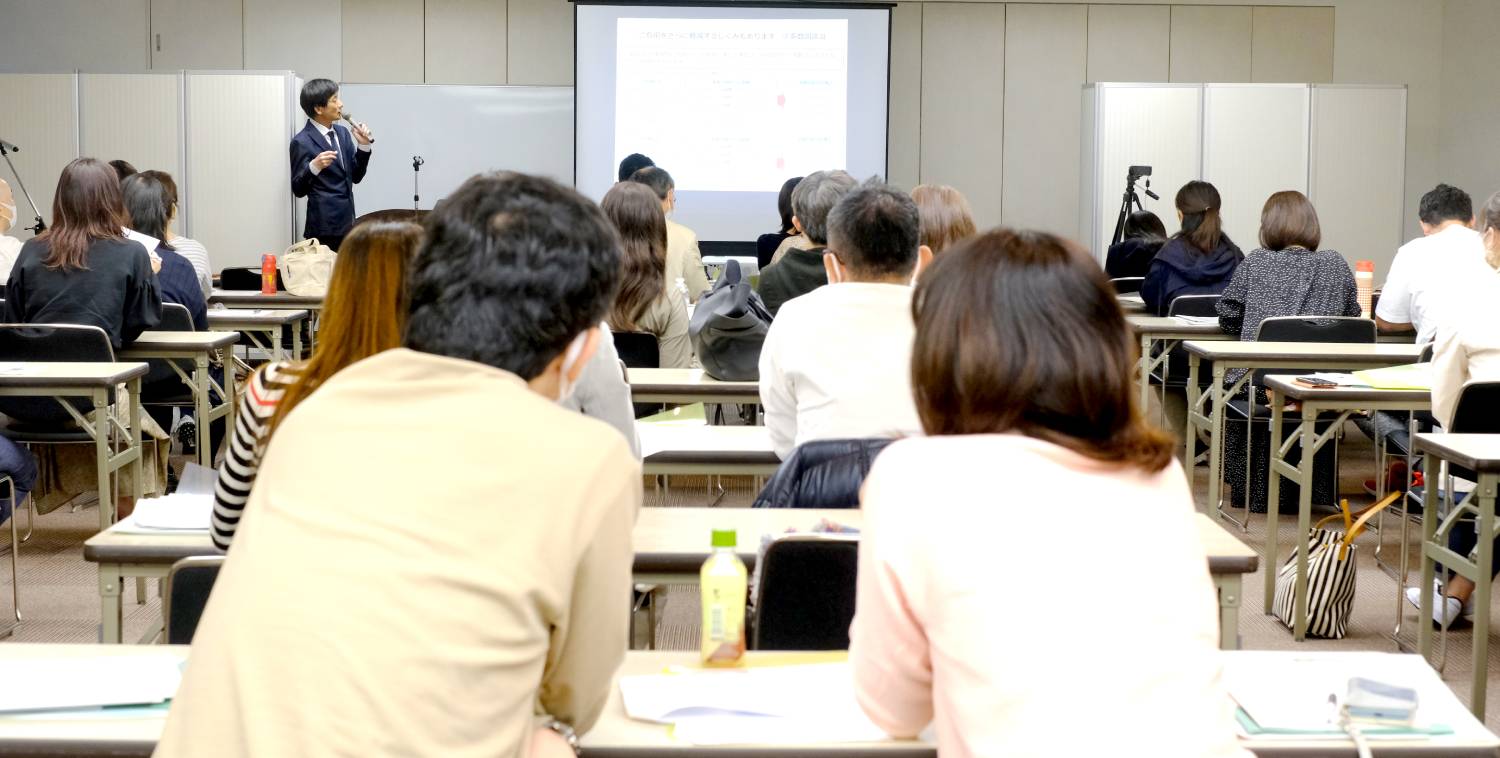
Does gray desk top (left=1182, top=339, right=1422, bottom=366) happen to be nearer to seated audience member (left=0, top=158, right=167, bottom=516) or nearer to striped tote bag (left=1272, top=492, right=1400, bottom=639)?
striped tote bag (left=1272, top=492, right=1400, bottom=639)

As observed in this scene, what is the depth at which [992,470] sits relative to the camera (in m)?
1.28

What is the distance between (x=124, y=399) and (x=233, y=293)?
2230mm

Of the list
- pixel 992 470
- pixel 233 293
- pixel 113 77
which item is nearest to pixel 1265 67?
pixel 233 293

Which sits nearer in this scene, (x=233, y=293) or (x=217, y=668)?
(x=217, y=668)

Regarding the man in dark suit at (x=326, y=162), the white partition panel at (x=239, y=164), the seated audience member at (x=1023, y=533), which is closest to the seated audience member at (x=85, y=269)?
the man in dark suit at (x=326, y=162)

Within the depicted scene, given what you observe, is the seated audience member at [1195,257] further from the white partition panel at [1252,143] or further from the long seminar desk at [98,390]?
the long seminar desk at [98,390]

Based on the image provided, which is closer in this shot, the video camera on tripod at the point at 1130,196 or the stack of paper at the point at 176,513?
the stack of paper at the point at 176,513

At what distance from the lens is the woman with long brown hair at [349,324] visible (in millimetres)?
2006

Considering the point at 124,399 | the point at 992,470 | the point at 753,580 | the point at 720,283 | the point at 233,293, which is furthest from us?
the point at 233,293

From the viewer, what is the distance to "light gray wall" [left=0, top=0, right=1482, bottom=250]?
973 cm

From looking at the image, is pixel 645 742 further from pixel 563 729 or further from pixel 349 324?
pixel 349 324

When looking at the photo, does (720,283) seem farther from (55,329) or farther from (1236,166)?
(1236,166)

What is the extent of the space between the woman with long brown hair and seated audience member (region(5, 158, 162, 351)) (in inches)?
113

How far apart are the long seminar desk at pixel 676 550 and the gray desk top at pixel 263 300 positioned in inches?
172
